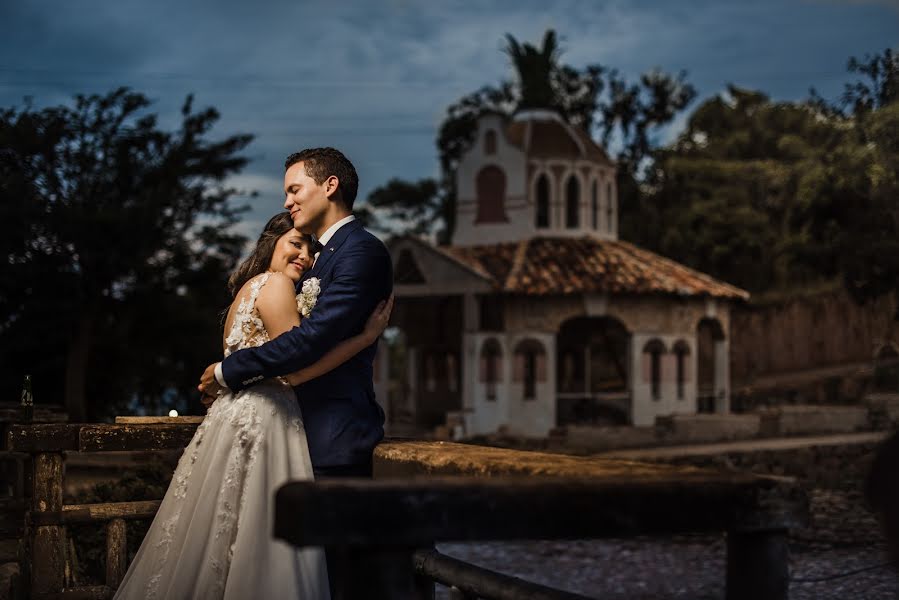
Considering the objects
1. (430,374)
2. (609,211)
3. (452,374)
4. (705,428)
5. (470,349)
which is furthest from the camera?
(452,374)

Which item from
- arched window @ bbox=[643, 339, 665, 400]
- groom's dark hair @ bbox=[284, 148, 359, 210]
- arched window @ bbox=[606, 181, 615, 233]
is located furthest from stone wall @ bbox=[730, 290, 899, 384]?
groom's dark hair @ bbox=[284, 148, 359, 210]

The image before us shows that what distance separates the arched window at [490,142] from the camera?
93.0ft

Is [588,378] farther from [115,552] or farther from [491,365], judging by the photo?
[115,552]

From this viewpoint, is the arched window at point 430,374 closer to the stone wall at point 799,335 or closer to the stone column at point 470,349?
the stone column at point 470,349

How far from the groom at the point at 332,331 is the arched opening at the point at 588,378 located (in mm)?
22571

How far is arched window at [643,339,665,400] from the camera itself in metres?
26.8

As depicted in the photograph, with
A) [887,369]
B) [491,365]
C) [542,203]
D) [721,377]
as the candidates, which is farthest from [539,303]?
[887,369]

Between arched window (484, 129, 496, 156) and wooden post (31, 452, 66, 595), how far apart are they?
2415 cm

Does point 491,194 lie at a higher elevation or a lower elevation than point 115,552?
higher

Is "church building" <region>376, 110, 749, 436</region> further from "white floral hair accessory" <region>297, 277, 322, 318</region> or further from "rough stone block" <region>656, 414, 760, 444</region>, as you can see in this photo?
"white floral hair accessory" <region>297, 277, 322, 318</region>

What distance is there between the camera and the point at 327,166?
3.97m

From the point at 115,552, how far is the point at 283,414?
1377 mm

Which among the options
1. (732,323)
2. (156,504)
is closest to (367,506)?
(156,504)

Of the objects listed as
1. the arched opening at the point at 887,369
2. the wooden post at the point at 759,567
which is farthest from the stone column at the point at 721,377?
the wooden post at the point at 759,567
